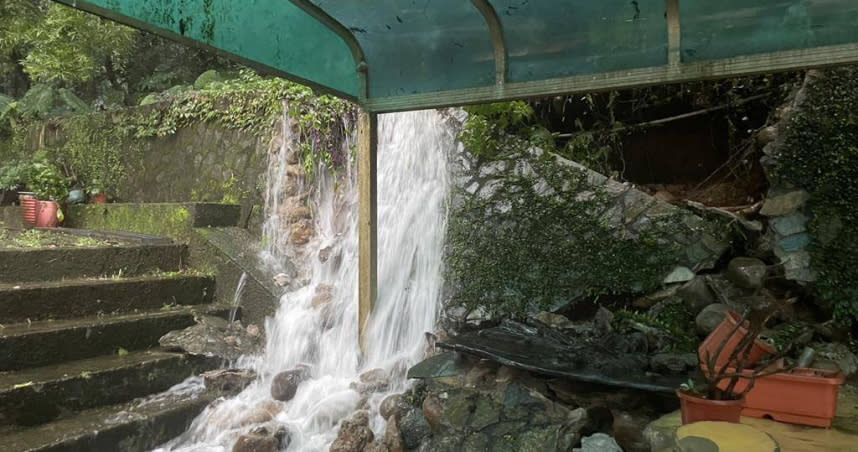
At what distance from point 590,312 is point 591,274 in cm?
36

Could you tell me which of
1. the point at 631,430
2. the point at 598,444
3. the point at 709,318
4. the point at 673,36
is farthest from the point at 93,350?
the point at 709,318

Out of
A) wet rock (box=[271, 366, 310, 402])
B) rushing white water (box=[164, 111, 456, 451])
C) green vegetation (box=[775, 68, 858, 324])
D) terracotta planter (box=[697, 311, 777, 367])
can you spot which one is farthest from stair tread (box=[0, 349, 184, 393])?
green vegetation (box=[775, 68, 858, 324])

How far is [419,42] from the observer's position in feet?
13.6

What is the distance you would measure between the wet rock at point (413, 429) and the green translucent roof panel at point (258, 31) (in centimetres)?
249

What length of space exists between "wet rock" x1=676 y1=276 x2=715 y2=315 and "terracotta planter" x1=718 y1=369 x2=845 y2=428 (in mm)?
1639

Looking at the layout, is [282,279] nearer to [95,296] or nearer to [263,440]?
[95,296]

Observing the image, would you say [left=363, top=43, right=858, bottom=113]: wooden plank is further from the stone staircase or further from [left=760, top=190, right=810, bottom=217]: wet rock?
the stone staircase

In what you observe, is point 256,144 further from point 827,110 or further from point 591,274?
point 827,110

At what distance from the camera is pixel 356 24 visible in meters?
4.12

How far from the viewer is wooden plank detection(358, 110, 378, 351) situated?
180 inches

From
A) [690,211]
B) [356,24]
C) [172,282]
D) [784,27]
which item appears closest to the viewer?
[784,27]

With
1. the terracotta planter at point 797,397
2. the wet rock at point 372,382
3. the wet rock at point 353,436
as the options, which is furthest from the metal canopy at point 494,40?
the wet rock at point 353,436

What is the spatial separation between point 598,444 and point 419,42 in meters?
2.94

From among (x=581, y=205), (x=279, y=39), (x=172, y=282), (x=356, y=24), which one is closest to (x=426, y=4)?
(x=356, y=24)
